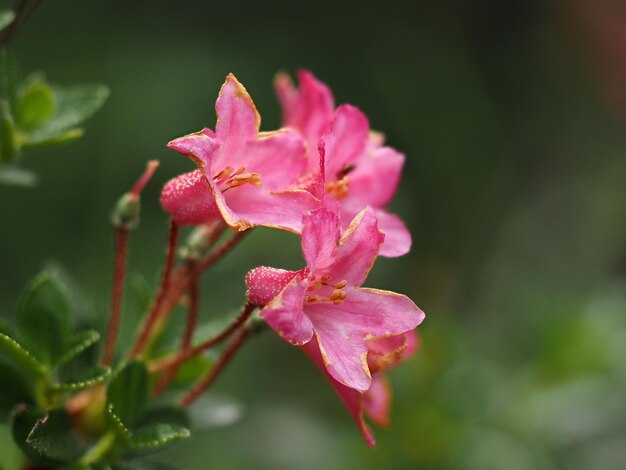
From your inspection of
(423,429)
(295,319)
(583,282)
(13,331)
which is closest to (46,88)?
(13,331)

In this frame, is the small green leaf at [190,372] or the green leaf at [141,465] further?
the small green leaf at [190,372]

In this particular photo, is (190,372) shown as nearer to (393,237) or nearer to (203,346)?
(203,346)

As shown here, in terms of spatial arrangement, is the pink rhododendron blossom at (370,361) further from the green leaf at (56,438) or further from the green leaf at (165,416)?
the green leaf at (56,438)

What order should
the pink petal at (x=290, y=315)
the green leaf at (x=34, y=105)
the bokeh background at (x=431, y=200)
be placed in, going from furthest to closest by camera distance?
the bokeh background at (x=431, y=200)
the green leaf at (x=34, y=105)
the pink petal at (x=290, y=315)

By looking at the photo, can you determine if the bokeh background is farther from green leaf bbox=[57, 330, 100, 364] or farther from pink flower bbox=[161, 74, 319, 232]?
pink flower bbox=[161, 74, 319, 232]

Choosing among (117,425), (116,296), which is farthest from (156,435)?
(116,296)

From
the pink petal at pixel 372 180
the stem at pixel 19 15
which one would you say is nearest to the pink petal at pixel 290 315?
the pink petal at pixel 372 180

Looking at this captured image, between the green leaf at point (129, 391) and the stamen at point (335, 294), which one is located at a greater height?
the stamen at point (335, 294)
